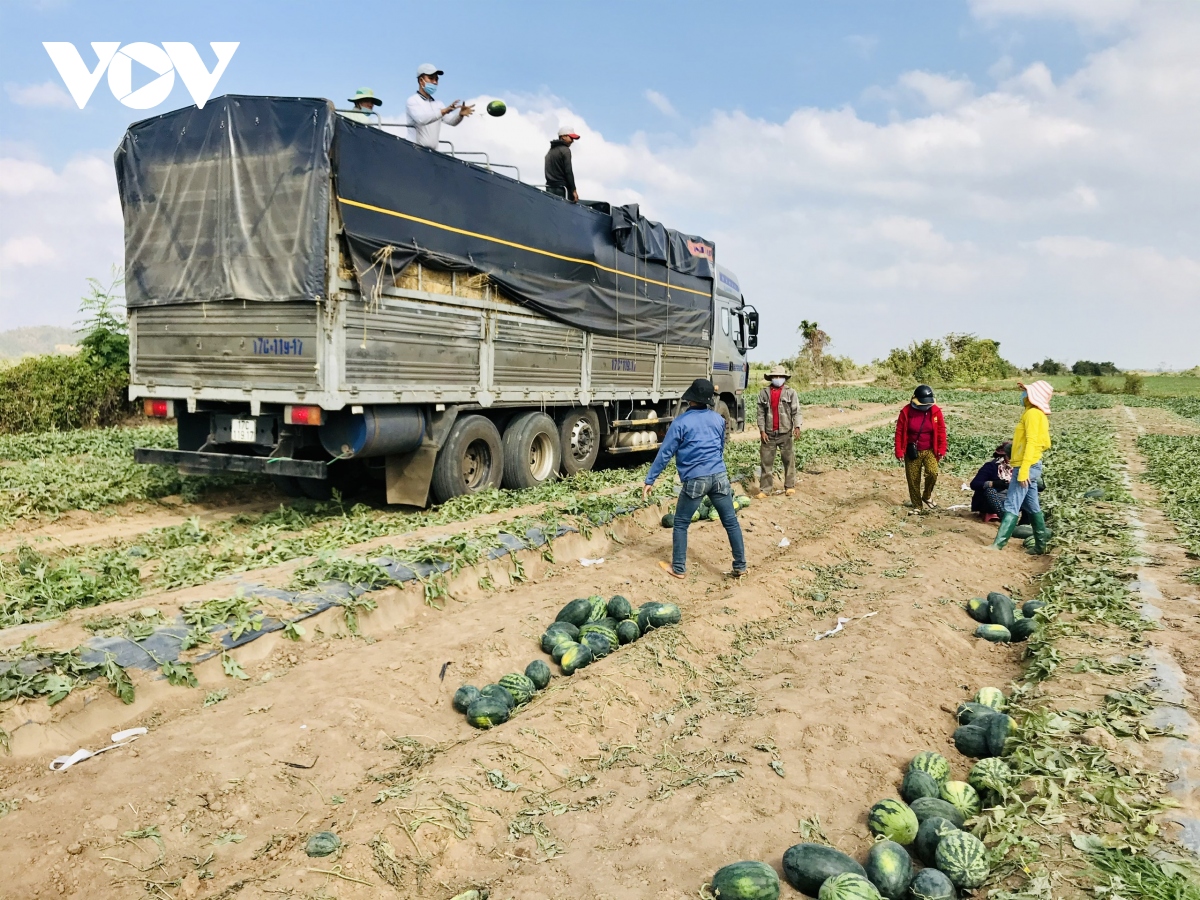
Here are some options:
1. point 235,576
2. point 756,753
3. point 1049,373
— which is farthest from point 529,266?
point 1049,373

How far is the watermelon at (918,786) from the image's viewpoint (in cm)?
442

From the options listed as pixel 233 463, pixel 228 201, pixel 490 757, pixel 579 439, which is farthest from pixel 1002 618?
pixel 228 201

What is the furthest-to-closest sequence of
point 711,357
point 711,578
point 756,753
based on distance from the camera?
point 711,357, point 711,578, point 756,753

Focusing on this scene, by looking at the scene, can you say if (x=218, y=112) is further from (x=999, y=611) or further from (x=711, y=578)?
(x=999, y=611)

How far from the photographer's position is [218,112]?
9.45 metres

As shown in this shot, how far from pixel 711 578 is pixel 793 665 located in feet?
8.90

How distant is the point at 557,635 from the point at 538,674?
2.10 feet

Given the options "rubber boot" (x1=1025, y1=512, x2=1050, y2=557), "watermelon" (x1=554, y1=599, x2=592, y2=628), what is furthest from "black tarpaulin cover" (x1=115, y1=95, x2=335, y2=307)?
"rubber boot" (x1=1025, y1=512, x2=1050, y2=557)

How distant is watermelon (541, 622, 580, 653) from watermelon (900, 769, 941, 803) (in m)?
3.13

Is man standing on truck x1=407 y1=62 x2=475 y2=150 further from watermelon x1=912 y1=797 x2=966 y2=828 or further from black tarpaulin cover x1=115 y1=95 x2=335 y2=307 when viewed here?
watermelon x1=912 y1=797 x2=966 y2=828

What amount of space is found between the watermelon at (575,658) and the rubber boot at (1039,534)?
22.7ft

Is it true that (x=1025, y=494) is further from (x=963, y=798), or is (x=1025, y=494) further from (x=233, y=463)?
(x=233, y=463)

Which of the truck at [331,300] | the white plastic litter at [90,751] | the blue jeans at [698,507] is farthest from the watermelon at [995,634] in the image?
the truck at [331,300]

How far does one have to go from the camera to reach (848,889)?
3.37 m
